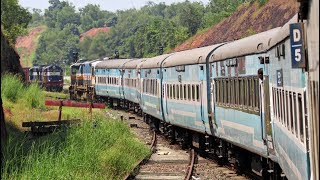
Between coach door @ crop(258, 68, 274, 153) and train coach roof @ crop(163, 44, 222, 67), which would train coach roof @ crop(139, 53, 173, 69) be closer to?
train coach roof @ crop(163, 44, 222, 67)

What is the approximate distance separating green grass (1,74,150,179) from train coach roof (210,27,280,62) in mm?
3155

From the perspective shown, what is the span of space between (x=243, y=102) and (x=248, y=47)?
1138 mm

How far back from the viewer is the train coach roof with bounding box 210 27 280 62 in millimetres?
11950

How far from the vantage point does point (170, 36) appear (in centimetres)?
11438

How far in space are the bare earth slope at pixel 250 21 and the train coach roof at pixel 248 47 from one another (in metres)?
44.4

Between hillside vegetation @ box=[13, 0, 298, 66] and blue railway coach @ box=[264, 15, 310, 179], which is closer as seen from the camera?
blue railway coach @ box=[264, 15, 310, 179]

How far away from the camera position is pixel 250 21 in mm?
76125

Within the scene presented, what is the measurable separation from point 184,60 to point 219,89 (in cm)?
448

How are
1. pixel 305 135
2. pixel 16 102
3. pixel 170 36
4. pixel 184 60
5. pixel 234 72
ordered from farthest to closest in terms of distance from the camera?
pixel 170 36, pixel 16 102, pixel 184 60, pixel 234 72, pixel 305 135

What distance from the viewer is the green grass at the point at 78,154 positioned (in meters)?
12.5

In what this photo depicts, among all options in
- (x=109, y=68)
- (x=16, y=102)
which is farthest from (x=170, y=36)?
(x=16, y=102)

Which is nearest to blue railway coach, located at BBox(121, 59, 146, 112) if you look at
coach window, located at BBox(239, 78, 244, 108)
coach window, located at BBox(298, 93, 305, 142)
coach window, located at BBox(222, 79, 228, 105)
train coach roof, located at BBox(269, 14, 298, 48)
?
coach window, located at BBox(222, 79, 228, 105)

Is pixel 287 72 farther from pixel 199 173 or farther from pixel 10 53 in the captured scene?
pixel 10 53

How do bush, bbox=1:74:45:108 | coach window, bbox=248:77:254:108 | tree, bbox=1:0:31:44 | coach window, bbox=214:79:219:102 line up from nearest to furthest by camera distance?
1. coach window, bbox=248:77:254:108
2. coach window, bbox=214:79:219:102
3. bush, bbox=1:74:45:108
4. tree, bbox=1:0:31:44
